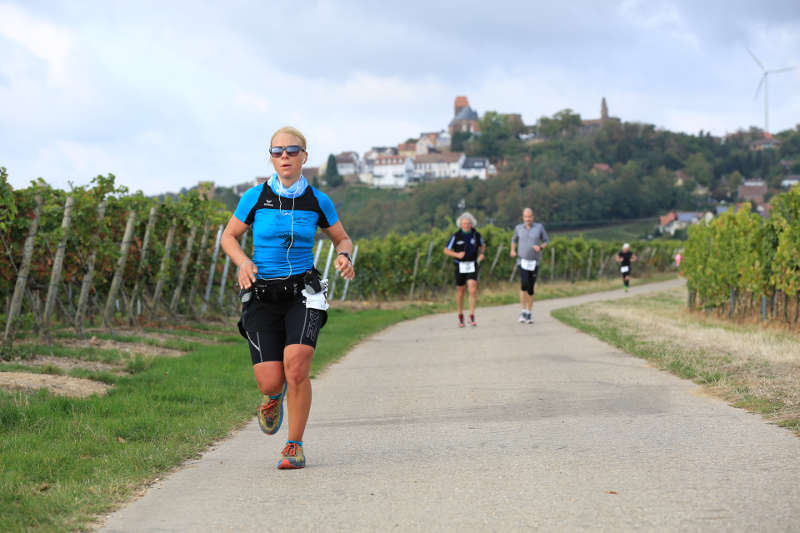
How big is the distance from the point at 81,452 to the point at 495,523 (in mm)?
2990

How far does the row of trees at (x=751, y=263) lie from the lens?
14219 millimetres

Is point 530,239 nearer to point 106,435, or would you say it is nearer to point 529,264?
point 529,264

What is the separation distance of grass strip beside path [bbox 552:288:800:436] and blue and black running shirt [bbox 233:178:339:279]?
11.0ft

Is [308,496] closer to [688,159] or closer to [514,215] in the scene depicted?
[514,215]

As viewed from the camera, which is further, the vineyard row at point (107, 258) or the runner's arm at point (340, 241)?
the vineyard row at point (107, 258)

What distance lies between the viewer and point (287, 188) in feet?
18.2

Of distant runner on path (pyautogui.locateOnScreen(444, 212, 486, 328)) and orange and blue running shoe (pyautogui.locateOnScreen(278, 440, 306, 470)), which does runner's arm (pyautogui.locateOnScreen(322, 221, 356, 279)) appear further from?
distant runner on path (pyautogui.locateOnScreen(444, 212, 486, 328))

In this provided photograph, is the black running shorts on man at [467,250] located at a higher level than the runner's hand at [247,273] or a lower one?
higher

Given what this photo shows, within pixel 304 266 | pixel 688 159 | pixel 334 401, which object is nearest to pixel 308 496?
pixel 304 266

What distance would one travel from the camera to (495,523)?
3.94 metres

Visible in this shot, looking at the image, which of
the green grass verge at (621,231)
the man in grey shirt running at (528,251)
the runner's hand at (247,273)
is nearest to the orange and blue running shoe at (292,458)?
the runner's hand at (247,273)

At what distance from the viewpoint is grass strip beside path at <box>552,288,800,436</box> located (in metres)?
7.25

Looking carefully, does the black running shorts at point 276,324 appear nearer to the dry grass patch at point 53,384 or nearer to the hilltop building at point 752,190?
the dry grass patch at point 53,384

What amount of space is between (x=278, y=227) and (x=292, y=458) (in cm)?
136
